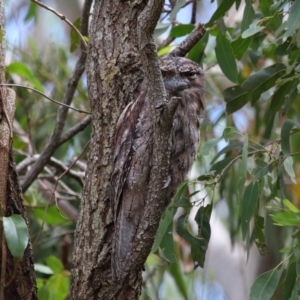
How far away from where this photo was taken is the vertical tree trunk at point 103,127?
79.4 inches

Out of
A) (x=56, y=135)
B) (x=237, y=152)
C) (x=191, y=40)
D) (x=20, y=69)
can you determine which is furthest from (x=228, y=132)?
(x=20, y=69)

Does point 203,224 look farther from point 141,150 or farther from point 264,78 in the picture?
point 264,78

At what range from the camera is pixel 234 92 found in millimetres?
2311

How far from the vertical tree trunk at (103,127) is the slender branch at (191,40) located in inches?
6.6

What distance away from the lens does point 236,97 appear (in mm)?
2307

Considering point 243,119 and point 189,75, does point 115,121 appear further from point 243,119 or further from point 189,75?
point 243,119

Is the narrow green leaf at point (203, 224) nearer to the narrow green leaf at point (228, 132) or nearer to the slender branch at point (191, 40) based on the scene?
the narrow green leaf at point (228, 132)

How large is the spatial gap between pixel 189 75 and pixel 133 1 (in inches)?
13.7

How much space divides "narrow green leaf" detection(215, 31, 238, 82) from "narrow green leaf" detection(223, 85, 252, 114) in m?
0.05

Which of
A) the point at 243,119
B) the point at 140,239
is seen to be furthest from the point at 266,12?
the point at 243,119

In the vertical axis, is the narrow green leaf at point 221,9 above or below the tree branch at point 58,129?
above

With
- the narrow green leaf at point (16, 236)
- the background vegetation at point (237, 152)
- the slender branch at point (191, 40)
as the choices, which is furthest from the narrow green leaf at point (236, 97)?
the narrow green leaf at point (16, 236)

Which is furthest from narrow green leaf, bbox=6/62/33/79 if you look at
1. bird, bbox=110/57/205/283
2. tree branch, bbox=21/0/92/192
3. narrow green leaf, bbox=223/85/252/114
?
narrow green leaf, bbox=223/85/252/114

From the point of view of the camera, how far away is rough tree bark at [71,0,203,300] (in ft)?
6.60
